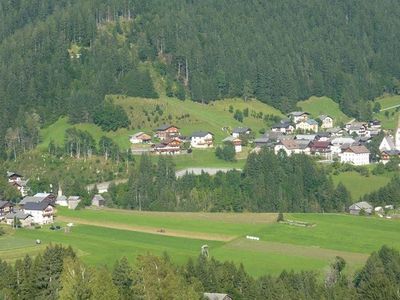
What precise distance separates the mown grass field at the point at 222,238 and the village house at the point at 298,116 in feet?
136

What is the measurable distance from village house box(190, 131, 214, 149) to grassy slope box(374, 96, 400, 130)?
99.6ft

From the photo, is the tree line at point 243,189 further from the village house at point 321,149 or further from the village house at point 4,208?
the village house at point 321,149

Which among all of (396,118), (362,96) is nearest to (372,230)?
(396,118)

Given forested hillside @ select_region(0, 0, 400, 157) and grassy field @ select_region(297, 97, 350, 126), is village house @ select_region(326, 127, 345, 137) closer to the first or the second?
grassy field @ select_region(297, 97, 350, 126)

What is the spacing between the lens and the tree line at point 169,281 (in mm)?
39500

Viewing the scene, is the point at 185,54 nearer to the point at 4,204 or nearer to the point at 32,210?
the point at 4,204

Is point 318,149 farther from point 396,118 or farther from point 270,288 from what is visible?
point 270,288

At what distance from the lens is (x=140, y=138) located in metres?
95.4

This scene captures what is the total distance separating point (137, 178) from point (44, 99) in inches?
1246

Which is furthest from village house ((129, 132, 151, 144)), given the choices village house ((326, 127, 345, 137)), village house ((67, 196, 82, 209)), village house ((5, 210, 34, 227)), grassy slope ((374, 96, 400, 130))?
grassy slope ((374, 96, 400, 130))

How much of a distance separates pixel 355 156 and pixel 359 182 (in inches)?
414

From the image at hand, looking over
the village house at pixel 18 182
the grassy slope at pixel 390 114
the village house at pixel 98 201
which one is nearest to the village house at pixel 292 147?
the grassy slope at pixel 390 114

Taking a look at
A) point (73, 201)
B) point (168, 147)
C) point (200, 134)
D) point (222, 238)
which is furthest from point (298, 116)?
point (222, 238)

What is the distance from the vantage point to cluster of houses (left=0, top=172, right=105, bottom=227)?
69875mm
